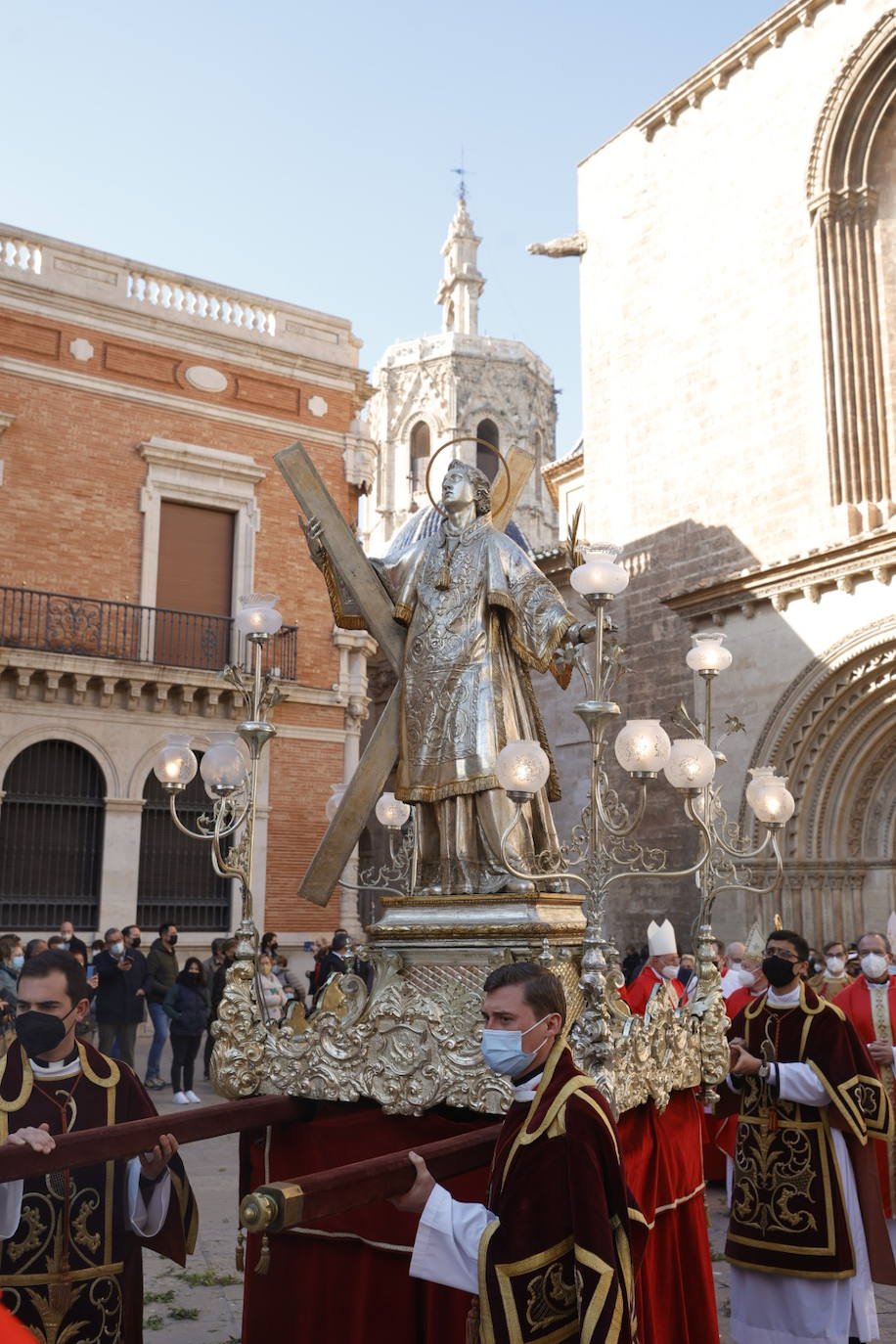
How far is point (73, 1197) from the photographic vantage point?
369cm

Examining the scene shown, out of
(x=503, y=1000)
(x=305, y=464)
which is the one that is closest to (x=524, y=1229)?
(x=503, y=1000)

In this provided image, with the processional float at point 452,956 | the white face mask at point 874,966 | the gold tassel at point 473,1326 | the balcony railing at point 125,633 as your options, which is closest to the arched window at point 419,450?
the balcony railing at point 125,633

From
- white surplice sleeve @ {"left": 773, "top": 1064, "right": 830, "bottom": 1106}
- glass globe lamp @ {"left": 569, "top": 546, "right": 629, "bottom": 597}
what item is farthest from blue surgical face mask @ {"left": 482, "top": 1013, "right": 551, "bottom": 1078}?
white surplice sleeve @ {"left": 773, "top": 1064, "right": 830, "bottom": 1106}

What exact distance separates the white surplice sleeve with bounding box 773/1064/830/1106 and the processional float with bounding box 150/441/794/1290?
1.79 feet

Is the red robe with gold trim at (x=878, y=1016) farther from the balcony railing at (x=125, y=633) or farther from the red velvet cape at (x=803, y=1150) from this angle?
the balcony railing at (x=125, y=633)

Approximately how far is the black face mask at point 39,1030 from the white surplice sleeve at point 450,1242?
4.52ft

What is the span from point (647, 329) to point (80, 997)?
52.5ft

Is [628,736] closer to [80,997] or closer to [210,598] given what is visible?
[80,997]

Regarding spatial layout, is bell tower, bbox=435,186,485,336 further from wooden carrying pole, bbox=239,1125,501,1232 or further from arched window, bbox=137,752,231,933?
wooden carrying pole, bbox=239,1125,501,1232

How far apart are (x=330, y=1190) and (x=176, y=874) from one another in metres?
15.4

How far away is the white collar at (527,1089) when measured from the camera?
2.85 meters

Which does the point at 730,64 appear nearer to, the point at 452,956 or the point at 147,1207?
the point at 452,956

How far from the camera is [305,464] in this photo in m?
5.42

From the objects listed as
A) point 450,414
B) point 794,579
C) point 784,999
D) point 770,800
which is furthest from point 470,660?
point 450,414
